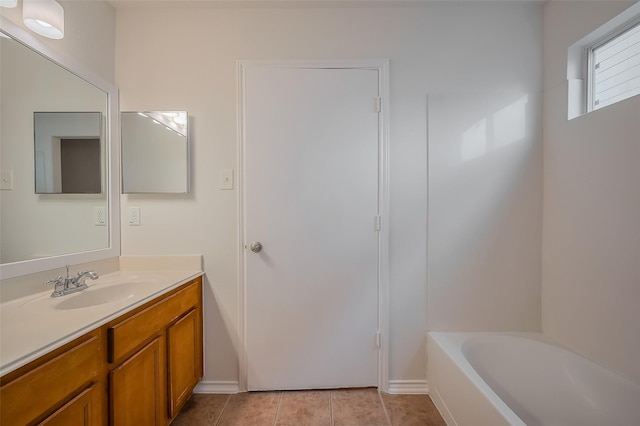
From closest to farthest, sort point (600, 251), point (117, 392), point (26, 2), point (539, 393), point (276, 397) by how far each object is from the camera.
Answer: point (117, 392) < point (26, 2) < point (600, 251) < point (539, 393) < point (276, 397)

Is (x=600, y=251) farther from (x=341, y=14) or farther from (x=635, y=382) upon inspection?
(x=341, y=14)

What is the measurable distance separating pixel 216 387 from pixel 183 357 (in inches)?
16.2

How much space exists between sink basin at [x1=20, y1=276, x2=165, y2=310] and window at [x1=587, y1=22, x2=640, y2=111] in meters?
2.65

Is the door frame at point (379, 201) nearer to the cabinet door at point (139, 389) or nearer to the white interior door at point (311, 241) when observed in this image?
the white interior door at point (311, 241)

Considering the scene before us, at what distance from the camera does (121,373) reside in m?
1.03

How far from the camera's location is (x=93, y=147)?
1.50m

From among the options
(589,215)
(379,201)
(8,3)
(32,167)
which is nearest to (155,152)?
(32,167)

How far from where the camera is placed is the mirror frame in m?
1.12

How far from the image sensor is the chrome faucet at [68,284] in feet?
3.94

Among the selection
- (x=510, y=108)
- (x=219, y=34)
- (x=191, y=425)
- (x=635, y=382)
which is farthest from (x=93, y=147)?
(x=635, y=382)

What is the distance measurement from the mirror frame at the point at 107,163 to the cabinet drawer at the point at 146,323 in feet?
1.81

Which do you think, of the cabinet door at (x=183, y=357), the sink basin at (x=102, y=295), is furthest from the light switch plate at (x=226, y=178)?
the cabinet door at (x=183, y=357)

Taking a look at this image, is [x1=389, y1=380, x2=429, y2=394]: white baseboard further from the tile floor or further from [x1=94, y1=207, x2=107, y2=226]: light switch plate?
[x1=94, y1=207, x2=107, y2=226]: light switch plate

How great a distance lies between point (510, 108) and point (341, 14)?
4.14 feet
